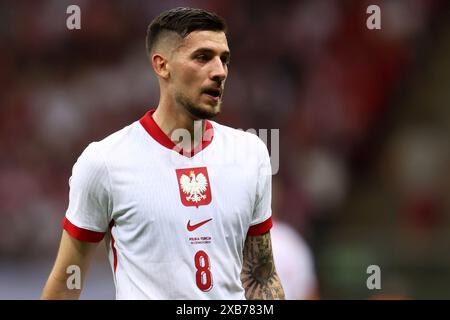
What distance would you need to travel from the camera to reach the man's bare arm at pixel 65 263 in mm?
3781

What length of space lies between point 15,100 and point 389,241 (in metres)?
4.23

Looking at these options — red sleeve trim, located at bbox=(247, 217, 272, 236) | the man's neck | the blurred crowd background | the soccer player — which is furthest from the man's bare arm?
the blurred crowd background

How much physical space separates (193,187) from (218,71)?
1.62 feet

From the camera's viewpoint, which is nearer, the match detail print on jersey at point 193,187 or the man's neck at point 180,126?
the match detail print on jersey at point 193,187

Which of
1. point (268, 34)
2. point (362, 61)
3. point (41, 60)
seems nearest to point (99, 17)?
point (41, 60)

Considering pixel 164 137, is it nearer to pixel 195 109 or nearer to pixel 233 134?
pixel 195 109

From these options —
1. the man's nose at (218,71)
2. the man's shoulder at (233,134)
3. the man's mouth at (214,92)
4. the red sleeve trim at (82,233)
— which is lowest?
the red sleeve trim at (82,233)

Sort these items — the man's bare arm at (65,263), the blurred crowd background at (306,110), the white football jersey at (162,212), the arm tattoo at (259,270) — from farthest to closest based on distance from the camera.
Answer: the blurred crowd background at (306,110)
the arm tattoo at (259,270)
the man's bare arm at (65,263)
the white football jersey at (162,212)

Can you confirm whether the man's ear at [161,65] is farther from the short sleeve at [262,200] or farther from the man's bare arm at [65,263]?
the man's bare arm at [65,263]

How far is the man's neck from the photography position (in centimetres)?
391

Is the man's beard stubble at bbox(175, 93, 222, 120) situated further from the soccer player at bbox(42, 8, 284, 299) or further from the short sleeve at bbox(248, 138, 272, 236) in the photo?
the short sleeve at bbox(248, 138, 272, 236)

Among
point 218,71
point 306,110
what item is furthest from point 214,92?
point 306,110

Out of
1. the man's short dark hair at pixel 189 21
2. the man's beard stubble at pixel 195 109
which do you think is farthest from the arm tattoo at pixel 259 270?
the man's short dark hair at pixel 189 21

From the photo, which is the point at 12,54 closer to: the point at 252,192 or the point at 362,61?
the point at 362,61
